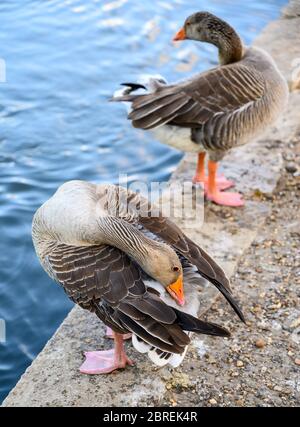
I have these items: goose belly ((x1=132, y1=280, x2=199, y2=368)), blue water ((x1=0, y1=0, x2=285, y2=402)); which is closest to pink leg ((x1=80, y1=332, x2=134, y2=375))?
goose belly ((x1=132, y1=280, x2=199, y2=368))

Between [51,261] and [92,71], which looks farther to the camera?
[92,71]

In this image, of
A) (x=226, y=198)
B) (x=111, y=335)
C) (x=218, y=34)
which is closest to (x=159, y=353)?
(x=111, y=335)

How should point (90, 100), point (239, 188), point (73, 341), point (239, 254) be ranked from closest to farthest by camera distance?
point (73, 341)
point (239, 254)
point (239, 188)
point (90, 100)

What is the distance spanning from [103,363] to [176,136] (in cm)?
233

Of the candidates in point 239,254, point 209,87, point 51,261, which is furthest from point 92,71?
point 51,261

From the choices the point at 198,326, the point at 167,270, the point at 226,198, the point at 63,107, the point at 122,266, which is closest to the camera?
the point at 198,326

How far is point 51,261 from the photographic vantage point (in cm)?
404

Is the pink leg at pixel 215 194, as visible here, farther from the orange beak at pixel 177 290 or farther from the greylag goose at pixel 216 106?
the orange beak at pixel 177 290

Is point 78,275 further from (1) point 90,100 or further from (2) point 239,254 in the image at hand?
(1) point 90,100

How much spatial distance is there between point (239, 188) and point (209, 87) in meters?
0.94

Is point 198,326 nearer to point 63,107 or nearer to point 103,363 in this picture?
point 103,363

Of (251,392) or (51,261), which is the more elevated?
(51,261)

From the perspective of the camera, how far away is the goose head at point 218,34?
5.94m

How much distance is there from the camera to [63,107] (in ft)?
26.1
